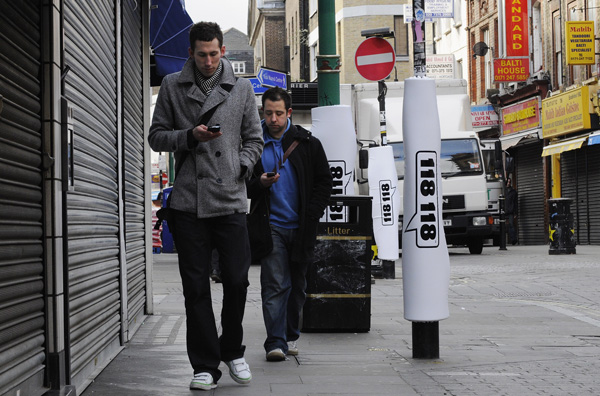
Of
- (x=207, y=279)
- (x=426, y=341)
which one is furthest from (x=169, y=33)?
(x=207, y=279)

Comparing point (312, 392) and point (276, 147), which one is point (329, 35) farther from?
point (312, 392)

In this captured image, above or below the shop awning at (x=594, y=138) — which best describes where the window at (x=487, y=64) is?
above

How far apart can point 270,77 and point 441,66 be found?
25.4 metres

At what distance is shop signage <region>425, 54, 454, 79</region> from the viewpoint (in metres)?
43.3

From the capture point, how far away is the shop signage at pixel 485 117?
43.3m

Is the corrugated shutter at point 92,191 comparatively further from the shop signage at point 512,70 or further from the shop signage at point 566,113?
the shop signage at point 512,70

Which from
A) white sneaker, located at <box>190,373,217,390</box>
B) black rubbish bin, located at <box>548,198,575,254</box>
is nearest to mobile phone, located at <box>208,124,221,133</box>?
white sneaker, located at <box>190,373,217,390</box>

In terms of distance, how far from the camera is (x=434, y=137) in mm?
7691

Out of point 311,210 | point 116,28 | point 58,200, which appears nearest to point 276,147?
point 311,210

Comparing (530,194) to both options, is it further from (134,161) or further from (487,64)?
(134,161)

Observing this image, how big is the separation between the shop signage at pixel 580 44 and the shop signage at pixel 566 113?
1.49 m

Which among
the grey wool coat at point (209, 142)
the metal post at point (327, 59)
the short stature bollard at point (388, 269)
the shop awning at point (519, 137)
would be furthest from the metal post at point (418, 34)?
the shop awning at point (519, 137)

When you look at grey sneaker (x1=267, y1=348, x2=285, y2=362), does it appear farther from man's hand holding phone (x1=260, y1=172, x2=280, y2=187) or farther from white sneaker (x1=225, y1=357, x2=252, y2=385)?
man's hand holding phone (x1=260, y1=172, x2=280, y2=187)

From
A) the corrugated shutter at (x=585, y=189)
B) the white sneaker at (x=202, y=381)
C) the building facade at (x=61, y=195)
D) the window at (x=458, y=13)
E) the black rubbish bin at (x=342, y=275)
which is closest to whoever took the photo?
the building facade at (x=61, y=195)
